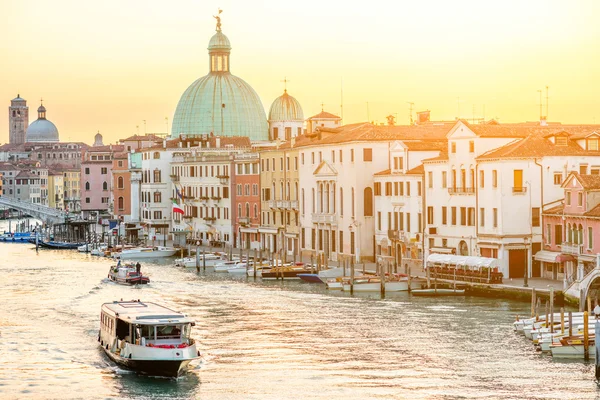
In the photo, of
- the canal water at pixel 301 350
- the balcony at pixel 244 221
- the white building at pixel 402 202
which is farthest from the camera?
the balcony at pixel 244 221

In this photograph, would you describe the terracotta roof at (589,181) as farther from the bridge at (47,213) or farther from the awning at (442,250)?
the bridge at (47,213)

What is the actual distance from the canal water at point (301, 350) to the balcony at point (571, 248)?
2589 millimetres

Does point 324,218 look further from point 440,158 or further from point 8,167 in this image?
point 8,167

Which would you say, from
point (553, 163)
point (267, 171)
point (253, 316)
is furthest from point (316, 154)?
point (253, 316)

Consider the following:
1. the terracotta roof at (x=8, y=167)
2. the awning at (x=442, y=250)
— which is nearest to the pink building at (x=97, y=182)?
the awning at (x=442, y=250)

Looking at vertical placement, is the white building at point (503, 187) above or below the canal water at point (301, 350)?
above

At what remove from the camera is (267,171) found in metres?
71.1

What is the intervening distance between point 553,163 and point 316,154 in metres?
18.0

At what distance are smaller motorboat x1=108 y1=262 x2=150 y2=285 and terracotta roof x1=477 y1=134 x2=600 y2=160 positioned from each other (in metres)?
14.3

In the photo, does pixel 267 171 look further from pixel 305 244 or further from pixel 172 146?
pixel 172 146

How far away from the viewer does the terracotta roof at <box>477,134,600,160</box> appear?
152 ft

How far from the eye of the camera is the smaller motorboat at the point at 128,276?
5375cm

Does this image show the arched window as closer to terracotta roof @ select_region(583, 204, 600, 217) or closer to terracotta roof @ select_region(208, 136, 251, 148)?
terracotta roof @ select_region(583, 204, 600, 217)

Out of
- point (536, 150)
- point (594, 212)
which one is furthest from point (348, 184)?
point (594, 212)
